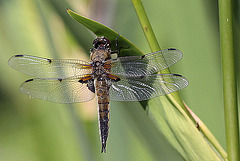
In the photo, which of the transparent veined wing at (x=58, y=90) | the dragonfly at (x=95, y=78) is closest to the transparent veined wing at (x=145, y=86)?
the dragonfly at (x=95, y=78)

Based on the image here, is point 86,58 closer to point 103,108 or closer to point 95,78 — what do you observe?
point 95,78

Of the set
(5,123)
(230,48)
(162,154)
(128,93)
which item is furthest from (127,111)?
(5,123)

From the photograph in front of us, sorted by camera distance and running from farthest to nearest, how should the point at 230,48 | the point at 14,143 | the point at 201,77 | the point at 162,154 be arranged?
1. the point at 14,143
2. the point at 201,77
3. the point at 162,154
4. the point at 230,48

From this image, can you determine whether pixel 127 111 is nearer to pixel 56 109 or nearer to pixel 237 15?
pixel 56 109

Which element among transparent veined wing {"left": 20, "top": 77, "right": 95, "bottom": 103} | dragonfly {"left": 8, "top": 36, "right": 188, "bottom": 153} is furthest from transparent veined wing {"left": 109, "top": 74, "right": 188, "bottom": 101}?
transparent veined wing {"left": 20, "top": 77, "right": 95, "bottom": 103}

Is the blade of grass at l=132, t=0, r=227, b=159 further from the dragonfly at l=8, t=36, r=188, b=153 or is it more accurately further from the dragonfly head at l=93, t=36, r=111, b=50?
the dragonfly head at l=93, t=36, r=111, b=50

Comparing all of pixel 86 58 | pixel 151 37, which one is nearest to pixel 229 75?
pixel 151 37

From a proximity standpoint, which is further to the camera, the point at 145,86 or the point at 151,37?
the point at 145,86
